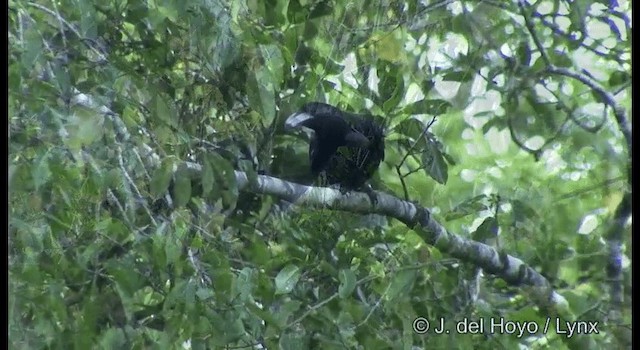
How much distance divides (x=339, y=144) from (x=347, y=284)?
0.56ft

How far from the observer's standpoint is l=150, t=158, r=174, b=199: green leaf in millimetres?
1117

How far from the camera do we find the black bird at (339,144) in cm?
112

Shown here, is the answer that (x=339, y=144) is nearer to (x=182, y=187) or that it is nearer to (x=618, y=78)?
(x=182, y=187)

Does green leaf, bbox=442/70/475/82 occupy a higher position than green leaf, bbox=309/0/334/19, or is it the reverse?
green leaf, bbox=442/70/475/82

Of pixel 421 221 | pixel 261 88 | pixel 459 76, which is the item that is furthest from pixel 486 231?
pixel 261 88

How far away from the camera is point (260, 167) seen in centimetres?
113

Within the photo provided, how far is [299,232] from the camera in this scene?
1123 millimetres

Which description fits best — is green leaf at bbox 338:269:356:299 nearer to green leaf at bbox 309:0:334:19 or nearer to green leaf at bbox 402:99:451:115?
green leaf at bbox 402:99:451:115

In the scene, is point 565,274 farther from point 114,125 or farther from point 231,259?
point 114,125

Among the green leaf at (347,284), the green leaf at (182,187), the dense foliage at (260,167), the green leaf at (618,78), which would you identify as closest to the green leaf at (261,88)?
the dense foliage at (260,167)

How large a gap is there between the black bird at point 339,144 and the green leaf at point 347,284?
0.34 feet

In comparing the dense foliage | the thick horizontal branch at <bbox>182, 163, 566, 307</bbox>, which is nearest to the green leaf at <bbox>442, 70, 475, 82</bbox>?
the dense foliage

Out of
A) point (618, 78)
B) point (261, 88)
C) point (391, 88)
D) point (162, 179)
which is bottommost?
point (162, 179)

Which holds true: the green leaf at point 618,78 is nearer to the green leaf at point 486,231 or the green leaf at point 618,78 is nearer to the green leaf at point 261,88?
the green leaf at point 486,231
